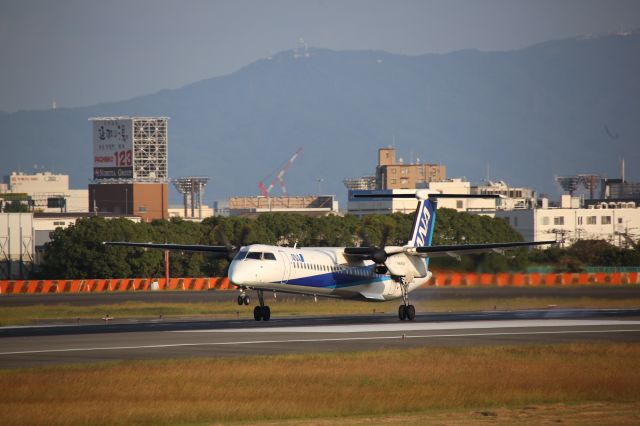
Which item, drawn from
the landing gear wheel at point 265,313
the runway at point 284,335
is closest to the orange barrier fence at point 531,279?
the runway at point 284,335

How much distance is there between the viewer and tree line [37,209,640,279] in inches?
4240

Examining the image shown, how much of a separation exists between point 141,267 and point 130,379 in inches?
3141

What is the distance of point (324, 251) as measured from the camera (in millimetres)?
54219

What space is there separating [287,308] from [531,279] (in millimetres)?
26544

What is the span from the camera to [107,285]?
97.4 m

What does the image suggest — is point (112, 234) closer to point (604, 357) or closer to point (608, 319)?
point (608, 319)

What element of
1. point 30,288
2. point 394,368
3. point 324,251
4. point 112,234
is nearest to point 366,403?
point 394,368

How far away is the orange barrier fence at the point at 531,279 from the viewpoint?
78500 mm

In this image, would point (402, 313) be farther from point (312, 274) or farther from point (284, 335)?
point (284, 335)

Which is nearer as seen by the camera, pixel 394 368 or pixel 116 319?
pixel 394 368

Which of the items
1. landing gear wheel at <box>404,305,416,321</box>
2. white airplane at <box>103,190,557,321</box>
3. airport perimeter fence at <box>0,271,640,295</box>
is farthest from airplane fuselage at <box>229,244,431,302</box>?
airport perimeter fence at <box>0,271,640,295</box>

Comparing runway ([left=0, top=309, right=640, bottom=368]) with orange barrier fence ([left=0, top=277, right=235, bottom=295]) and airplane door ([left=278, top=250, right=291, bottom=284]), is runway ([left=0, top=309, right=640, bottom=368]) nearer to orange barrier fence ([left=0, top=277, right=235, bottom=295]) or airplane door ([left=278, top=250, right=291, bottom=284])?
airplane door ([left=278, top=250, right=291, bottom=284])

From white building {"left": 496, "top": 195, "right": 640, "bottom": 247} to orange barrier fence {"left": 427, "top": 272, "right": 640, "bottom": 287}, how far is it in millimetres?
87725

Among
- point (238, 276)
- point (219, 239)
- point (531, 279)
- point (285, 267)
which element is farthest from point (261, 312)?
point (219, 239)
